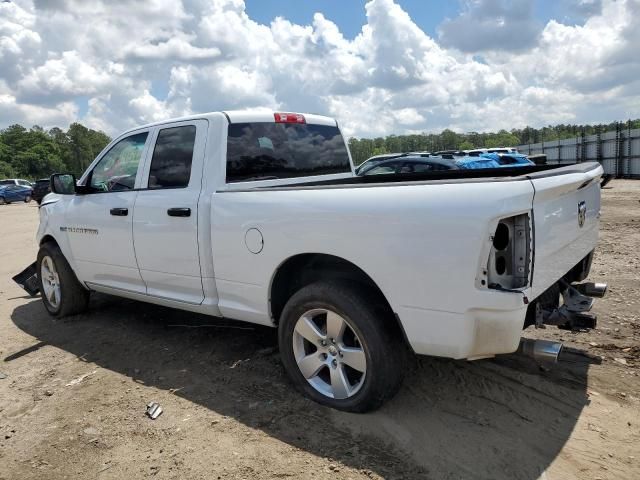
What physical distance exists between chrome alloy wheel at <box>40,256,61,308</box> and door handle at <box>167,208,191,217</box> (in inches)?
93.7

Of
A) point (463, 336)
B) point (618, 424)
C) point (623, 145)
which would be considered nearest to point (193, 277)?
point (463, 336)

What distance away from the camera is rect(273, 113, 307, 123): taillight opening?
4.60 m

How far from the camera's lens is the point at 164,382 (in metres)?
4.08

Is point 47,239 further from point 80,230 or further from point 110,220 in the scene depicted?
point 110,220

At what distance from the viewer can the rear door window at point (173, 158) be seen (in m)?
4.28

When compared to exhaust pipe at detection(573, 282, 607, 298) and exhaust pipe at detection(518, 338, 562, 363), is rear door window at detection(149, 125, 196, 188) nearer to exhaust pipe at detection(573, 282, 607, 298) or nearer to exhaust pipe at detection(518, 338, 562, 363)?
exhaust pipe at detection(518, 338, 562, 363)

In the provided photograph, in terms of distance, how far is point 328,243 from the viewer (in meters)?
3.21

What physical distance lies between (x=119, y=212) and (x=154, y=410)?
1899 millimetres

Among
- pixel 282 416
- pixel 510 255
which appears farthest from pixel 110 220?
pixel 510 255

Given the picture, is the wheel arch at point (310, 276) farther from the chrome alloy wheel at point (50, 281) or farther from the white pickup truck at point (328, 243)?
the chrome alloy wheel at point (50, 281)

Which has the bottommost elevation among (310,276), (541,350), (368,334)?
(541,350)

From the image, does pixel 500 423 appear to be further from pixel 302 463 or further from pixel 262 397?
pixel 262 397

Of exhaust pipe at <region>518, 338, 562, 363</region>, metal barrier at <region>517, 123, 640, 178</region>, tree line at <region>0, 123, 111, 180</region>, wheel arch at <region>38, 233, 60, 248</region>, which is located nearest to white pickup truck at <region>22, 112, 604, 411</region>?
exhaust pipe at <region>518, 338, 562, 363</region>

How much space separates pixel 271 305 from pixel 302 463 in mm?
1150
